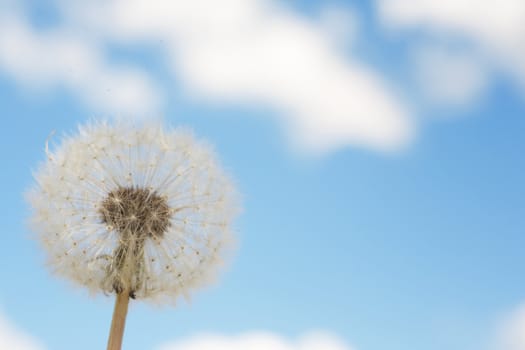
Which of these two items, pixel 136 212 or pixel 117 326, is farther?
pixel 136 212

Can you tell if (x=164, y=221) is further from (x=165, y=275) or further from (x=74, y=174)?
(x=74, y=174)

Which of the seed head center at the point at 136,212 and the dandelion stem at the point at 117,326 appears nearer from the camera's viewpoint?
the dandelion stem at the point at 117,326

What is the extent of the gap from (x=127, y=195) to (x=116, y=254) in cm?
63

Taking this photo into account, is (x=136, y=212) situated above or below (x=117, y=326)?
above

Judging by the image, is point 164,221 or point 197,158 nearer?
point 164,221

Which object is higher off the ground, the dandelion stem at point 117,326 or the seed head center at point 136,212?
the seed head center at point 136,212

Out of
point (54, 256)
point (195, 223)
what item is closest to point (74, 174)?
point (54, 256)

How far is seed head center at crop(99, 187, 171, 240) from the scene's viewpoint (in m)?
7.59

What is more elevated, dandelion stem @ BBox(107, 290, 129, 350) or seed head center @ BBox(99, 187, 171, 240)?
seed head center @ BBox(99, 187, 171, 240)

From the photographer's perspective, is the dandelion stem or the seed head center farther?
the seed head center

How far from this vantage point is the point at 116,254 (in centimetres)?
755

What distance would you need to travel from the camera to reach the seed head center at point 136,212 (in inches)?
299

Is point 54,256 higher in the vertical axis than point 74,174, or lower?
lower

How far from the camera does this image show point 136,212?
7613 mm
